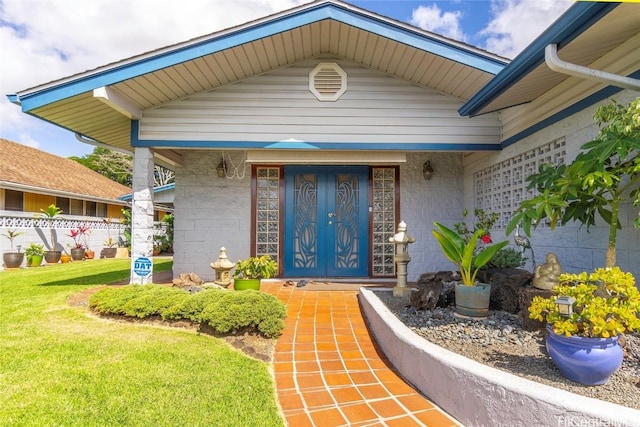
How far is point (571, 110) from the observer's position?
4.02 meters

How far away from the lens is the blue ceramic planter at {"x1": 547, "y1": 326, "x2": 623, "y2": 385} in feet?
6.57

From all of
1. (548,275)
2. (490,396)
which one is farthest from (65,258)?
(548,275)

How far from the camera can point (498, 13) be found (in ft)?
25.4

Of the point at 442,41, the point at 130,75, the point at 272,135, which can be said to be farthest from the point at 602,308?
the point at 130,75

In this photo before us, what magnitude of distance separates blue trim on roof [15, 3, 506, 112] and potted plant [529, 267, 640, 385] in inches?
153

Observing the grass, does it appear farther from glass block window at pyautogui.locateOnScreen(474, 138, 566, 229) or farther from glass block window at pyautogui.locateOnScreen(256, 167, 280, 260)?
glass block window at pyautogui.locateOnScreen(474, 138, 566, 229)

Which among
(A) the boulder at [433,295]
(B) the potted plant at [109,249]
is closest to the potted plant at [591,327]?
(A) the boulder at [433,295]

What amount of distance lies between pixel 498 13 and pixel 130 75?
816cm

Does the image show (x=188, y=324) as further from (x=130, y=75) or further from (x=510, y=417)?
(x=130, y=75)

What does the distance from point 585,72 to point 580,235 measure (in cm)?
195

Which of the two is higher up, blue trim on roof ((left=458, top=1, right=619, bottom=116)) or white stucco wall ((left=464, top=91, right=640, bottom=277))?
blue trim on roof ((left=458, top=1, right=619, bottom=116))

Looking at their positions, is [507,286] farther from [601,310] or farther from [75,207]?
[75,207]

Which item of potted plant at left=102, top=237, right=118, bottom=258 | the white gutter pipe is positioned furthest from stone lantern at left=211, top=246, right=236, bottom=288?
potted plant at left=102, top=237, right=118, bottom=258

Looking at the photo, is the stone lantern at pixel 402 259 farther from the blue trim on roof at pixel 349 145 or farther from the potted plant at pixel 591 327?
the potted plant at pixel 591 327
